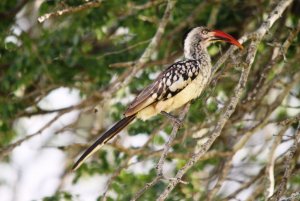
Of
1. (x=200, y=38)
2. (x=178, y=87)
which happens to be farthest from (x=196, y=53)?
(x=178, y=87)

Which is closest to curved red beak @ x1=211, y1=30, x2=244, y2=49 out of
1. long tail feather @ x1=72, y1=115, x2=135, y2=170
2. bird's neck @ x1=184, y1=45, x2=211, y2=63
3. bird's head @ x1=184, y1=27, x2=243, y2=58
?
bird's head @ x1=184, y1=27, x2=243, y2=58

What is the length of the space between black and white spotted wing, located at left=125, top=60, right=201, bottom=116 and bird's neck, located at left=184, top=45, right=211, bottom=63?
10.6 inches

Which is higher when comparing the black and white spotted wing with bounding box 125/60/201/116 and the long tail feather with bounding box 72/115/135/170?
the black and white spotted wing with bounding box 125/60/201/116

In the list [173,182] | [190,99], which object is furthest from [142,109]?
[173,182]

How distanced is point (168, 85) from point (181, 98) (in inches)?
5.0

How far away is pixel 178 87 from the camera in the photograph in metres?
4.84

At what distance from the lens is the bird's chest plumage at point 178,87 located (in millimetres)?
4832

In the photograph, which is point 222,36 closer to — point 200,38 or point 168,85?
point 200,38

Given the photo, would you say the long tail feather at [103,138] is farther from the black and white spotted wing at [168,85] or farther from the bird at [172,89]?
the black and white spotted wing at [168,85]

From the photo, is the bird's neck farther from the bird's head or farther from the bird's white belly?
the bird's white belly

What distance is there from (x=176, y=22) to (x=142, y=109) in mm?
1549

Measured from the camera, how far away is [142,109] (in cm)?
479

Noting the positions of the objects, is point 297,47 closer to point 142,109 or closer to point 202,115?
point 202,115

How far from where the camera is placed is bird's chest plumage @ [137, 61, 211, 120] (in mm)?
4832
